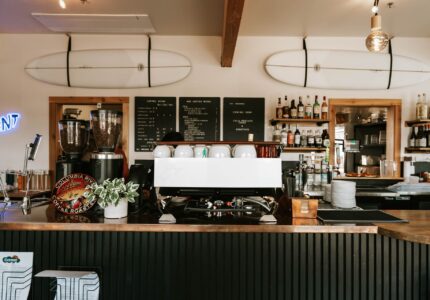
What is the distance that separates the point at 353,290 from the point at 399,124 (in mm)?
3014

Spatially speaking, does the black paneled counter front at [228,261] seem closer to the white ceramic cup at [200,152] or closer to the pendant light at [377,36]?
the white ceramic cup at [200,152]

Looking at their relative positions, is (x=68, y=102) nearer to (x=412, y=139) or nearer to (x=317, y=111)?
(x=317, y=111)

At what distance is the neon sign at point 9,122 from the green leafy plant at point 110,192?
2.98m

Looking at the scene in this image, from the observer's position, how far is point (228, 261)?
5.30ft

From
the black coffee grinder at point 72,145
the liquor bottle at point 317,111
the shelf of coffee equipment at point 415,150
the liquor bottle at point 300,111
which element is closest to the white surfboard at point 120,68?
the liquor bottle at point 300,111

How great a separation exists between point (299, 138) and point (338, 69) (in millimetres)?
981

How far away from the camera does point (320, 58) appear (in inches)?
152

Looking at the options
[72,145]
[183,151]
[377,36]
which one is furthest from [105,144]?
[377,36]

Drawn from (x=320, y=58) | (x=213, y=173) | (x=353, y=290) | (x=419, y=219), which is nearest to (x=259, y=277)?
(x=353, y=290)

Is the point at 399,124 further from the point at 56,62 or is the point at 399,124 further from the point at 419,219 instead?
the point at 56,62

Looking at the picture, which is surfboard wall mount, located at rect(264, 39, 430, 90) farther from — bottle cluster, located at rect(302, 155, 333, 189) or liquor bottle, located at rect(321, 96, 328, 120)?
bottle cluster, located at rect(302, 155, 333, 189)

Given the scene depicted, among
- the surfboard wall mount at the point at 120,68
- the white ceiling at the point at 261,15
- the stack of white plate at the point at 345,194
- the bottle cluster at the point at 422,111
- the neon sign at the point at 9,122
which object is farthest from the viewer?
the neon sign at the point at 9,122

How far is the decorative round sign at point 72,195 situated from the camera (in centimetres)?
172

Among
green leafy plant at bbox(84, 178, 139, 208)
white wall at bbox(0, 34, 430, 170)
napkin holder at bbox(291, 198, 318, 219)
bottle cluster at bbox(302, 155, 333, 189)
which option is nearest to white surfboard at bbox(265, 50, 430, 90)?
white wall at bbox(0, 34, 430, 170)
